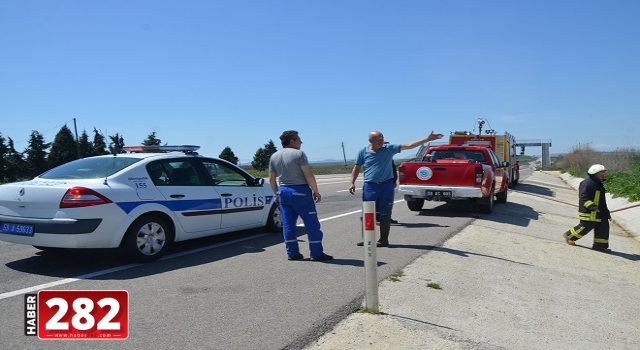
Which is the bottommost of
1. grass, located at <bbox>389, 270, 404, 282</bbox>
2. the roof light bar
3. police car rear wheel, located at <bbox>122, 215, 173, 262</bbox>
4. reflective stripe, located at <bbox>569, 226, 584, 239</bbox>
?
reflective stripe, located at <bbox>569, 226, 584, 239</bbox>

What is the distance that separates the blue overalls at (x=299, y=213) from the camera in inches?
253

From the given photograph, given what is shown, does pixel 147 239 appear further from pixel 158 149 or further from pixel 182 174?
pixel 158 149

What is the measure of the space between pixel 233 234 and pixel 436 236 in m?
3.57

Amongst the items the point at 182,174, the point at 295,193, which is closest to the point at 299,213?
the point at 295,193

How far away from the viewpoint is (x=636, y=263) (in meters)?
8.62

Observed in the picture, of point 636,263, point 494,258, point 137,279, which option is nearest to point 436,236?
point 494,258

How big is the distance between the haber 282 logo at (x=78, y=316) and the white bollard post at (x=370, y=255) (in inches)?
81.5

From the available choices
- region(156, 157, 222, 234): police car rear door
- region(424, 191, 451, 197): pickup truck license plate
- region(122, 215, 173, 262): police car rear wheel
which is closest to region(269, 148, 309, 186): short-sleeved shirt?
region(156, 157, 222, 234): police car rear door

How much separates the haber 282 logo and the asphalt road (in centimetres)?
8

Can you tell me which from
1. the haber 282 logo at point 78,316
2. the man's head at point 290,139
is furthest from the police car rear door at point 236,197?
the haber 282 logo at point 78,316

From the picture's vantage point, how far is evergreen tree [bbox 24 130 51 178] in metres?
55.6

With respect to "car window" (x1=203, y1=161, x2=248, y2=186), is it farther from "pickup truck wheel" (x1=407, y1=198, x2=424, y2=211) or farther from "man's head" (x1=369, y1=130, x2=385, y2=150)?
"pickup truck wheel" (x1=407, y1=198, x2=424, y2=211)

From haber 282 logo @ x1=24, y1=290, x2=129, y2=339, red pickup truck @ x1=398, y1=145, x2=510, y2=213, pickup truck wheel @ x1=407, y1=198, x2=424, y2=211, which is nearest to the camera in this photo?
haber 282 logo @ x1=24, y1=290, x2=129, y2=339

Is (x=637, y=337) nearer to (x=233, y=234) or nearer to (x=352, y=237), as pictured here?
(x=352, y=237)
